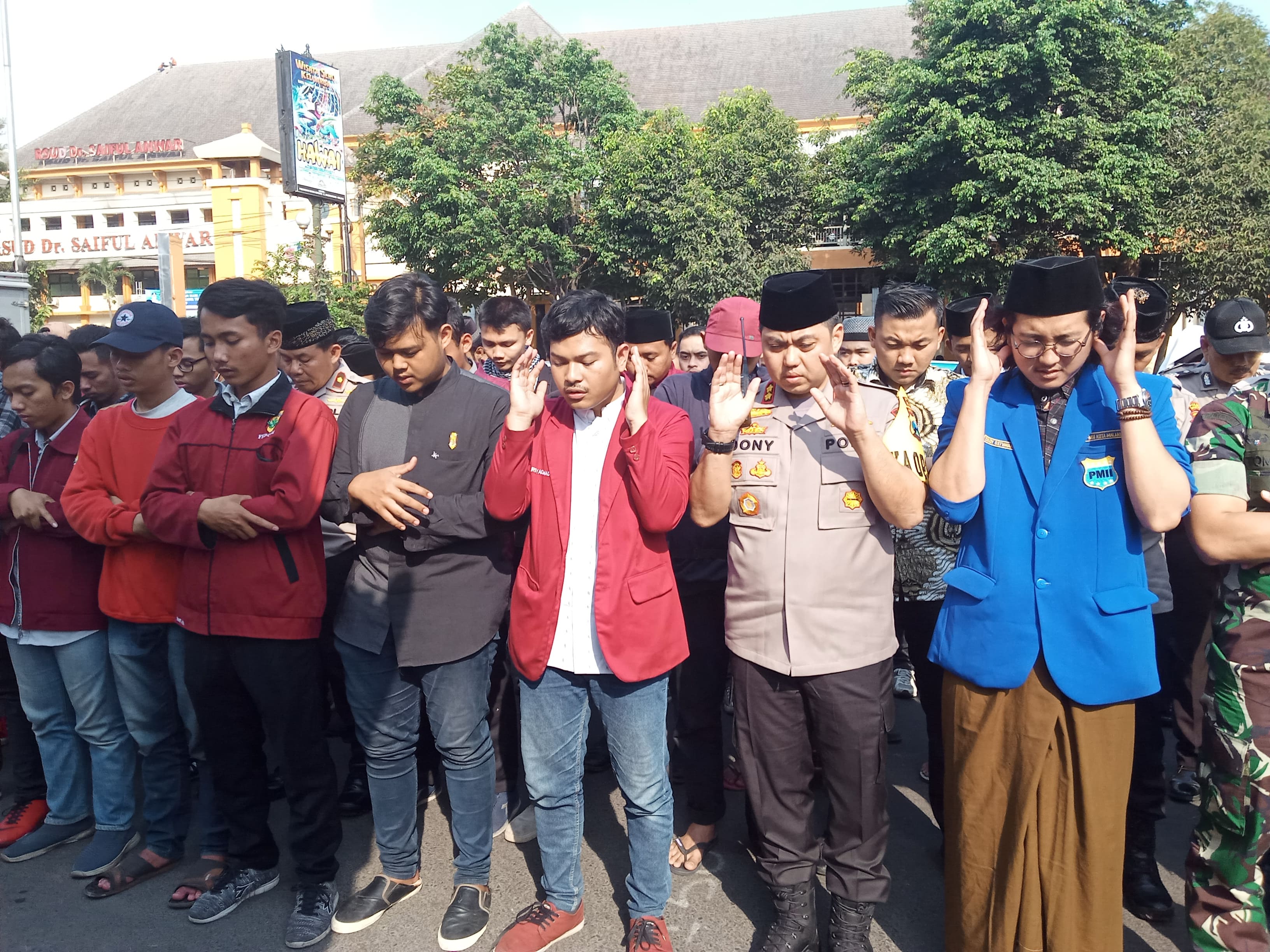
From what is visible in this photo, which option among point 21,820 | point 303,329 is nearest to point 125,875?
point 21,820

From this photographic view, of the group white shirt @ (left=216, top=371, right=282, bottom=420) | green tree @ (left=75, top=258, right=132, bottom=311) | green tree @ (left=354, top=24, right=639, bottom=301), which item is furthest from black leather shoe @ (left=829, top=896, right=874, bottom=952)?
green tree @ (left=75, top=258, right=132, bottom=311)

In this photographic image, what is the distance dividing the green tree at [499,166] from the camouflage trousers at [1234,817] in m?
23.2

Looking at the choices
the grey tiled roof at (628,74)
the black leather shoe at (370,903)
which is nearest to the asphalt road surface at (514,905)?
the black leather shoe at (370,903)

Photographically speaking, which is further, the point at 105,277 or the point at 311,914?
the point at 105,277

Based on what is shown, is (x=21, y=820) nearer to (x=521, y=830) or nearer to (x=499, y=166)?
(x=521, y=830)

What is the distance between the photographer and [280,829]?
3785mm

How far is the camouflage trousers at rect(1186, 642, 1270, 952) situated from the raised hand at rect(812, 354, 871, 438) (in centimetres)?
117

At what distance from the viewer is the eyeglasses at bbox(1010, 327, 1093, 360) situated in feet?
7.77

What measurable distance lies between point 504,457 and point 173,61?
6168 centimetres

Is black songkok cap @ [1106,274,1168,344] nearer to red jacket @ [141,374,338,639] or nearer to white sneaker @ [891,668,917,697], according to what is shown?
red jacket @ [141,374,338,639]

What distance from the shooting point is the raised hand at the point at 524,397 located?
2760mm

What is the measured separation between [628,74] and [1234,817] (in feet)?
125

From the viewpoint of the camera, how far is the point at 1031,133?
19.5m

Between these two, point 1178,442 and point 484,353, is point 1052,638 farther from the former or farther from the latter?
point 484,353
